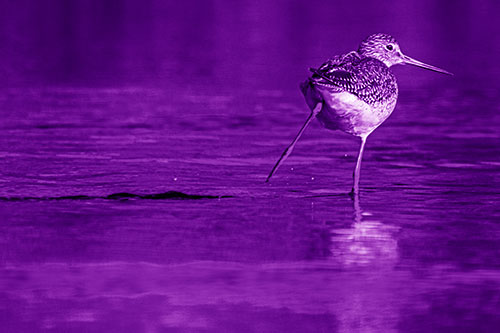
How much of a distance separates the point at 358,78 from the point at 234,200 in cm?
148

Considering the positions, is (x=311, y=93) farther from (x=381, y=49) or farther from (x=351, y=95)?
(x=381, y=49)

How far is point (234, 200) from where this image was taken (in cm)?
966

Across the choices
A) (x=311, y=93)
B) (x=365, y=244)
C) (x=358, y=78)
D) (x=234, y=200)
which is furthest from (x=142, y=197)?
(x=365, y=244)

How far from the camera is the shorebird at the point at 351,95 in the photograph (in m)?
9.88

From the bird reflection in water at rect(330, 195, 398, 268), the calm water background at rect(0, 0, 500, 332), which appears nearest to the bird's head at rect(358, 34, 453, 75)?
the calm water background at rect(0, 0, 500, 332)

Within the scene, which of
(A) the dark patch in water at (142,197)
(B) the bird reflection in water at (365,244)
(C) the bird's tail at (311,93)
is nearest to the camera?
(B) the bird reflection in water at (365,244)

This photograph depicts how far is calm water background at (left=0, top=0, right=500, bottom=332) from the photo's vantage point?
666 centimetres

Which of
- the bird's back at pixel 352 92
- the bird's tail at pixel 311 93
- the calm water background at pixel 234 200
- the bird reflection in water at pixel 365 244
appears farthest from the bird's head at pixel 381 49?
the bird reflection in water at pixel 365 244

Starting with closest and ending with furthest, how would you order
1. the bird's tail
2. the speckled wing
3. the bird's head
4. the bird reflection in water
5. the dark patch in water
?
the bird reflection in water < the dark patch in water < the speckled wing < the bird's tail < the bird's head

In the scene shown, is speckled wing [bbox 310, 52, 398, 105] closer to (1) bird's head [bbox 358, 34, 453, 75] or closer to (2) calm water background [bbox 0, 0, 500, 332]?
(1) bird's head [bbox 358, 34, 453, 75]

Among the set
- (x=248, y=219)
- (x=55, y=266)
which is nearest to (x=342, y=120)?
(x=248, y=219)

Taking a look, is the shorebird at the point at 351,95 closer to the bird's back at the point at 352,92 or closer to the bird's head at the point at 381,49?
the bird's back at the point at 352,92

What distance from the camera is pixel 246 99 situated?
607 inches

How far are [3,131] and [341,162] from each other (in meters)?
3.44
